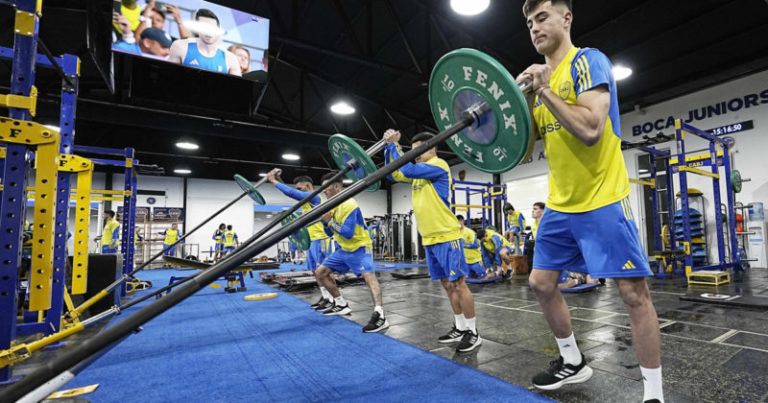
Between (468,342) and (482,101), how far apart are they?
1643mm

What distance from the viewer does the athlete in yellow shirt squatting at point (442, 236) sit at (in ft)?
7.63

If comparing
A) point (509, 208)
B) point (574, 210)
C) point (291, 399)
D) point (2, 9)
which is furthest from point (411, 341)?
point (2, 9)

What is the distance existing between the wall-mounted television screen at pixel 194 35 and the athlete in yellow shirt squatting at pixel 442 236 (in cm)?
462

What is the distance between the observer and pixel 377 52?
762cm

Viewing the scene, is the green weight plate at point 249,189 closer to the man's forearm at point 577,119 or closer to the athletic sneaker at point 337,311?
the athletic sneaker at point 337,311

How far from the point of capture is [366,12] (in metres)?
6.53

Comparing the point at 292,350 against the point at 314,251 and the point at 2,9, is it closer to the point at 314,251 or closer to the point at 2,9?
the point at 314,251

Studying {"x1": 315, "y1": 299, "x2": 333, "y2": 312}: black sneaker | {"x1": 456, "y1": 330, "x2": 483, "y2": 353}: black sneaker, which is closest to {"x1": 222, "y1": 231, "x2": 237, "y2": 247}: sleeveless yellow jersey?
{"x1": 315, "y1": 299, "x2": 333, "y2": 312}: black sneaker

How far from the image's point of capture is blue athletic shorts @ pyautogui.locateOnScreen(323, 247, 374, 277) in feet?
11.3

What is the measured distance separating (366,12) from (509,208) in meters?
4.89

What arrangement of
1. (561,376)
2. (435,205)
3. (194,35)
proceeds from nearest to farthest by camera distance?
(561,376) → (435,205) → (194,35)

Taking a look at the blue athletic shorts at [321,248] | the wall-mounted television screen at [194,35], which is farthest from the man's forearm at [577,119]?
the wall-mounted television screen at [194,35]

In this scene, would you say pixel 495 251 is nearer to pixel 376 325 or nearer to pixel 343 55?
pixel 376 325

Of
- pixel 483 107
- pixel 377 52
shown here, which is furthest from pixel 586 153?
pixel 377 52
